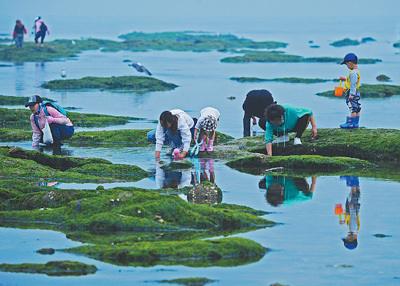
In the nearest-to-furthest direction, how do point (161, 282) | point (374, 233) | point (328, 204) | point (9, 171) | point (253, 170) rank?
point (161, 282)
point (374, 233)
point (328, 204)
point (9, 171)
point (253, 170)

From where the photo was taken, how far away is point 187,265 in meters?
9.80

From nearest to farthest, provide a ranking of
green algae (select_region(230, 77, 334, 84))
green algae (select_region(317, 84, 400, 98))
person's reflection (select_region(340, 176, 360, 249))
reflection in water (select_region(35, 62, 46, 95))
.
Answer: person's reflection (select_region(340, 176, 360, 249)) < green algae (select_region(317, 84, 400, 98)) < reflection in water (select_region(35, 62, 46, 95)) < green algae (select_region(230, 77, 334, 84))

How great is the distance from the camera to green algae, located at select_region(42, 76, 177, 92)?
37250mm

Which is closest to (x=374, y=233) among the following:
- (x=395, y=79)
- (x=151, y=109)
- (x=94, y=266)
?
(x=94, y=266)

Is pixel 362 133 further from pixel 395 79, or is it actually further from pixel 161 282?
pixel 395 79

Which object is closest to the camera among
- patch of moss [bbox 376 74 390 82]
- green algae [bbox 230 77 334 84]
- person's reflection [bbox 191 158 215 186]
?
person's reflection [bbox 191 158 215 186]

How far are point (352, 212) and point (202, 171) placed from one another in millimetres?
4283

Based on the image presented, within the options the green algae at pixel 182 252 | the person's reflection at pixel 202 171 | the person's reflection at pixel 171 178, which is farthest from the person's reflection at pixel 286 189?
the green algae at pixel 182 252

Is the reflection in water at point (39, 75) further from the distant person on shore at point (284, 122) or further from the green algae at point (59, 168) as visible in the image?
the distant person on shore at point (284, 122)

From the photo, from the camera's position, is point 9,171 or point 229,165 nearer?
point 9,171

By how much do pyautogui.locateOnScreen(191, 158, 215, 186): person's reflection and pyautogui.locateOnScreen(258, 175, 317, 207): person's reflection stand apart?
1042mm

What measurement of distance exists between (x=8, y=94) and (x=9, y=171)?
1907 cm

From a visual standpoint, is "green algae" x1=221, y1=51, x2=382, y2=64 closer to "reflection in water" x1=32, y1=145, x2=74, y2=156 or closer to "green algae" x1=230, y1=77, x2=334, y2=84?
"green algae" x1=230, y1=77, x2=334, y2=84

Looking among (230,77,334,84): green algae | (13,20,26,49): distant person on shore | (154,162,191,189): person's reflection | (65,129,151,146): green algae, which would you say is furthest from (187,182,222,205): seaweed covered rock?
(13,20,26,49): distant person on shore
